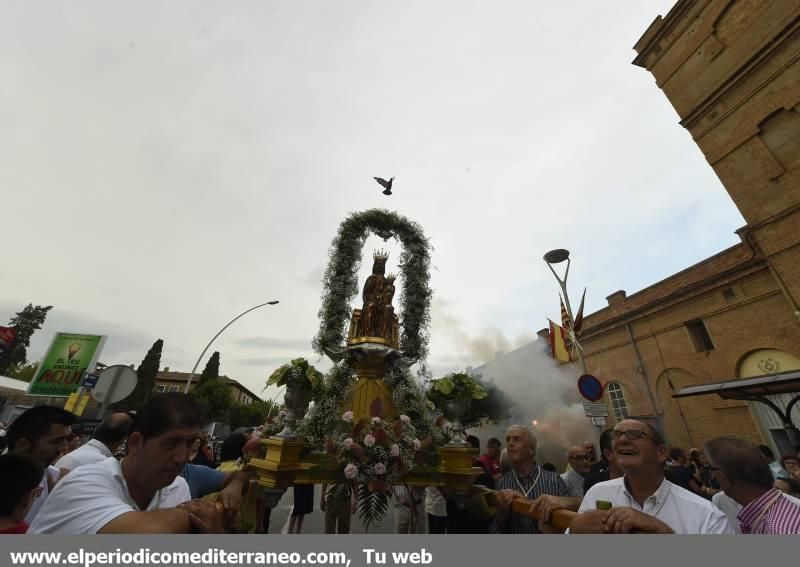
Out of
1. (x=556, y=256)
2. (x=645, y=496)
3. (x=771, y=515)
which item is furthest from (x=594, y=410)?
(x=645, y=496)

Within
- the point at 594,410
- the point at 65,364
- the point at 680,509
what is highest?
the point at 65,364

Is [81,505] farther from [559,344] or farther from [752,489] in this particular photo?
[559,344]

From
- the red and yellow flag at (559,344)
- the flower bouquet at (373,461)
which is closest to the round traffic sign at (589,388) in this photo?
the red and yellow flag at (559,344)

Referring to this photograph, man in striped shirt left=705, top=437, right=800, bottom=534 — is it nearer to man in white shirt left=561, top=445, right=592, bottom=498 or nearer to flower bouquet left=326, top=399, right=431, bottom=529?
man in white shirt left=561, top=445, right=592, bottom=498

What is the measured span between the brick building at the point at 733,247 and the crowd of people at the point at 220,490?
1263 cm

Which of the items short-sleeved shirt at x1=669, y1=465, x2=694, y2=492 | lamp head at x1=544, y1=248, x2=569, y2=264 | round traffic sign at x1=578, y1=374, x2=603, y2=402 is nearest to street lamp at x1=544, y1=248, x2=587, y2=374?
lamp head at x1=544, y1=248, x2=569, y2=264

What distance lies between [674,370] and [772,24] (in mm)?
13721

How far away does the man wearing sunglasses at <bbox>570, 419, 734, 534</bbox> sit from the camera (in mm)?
1810

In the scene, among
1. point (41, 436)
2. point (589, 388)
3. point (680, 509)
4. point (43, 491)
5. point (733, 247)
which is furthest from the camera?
point (733, 247)

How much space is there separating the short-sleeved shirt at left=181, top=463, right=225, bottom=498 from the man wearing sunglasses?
121 inches

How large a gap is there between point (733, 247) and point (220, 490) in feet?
60.1

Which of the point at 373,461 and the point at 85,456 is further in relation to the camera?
the point at 373,461

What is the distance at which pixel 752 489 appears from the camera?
8.75 ft

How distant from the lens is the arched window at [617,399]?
53.9 ft
